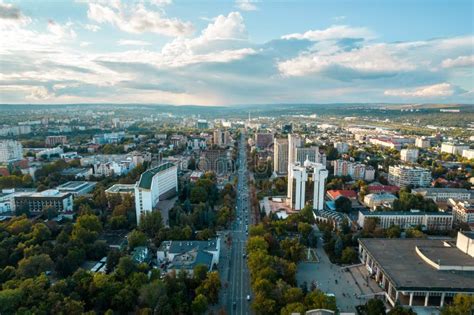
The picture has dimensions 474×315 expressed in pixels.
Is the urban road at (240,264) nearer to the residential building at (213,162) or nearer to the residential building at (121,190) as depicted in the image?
the residential building at (121,190)

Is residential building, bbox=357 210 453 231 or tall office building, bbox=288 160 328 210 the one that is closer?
residential building, bbox=357 210 453 231

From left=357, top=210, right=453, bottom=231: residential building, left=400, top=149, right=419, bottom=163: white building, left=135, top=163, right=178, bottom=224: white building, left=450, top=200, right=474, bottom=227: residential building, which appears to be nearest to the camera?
left=357, top=210, right=453, bottom=231: residential building

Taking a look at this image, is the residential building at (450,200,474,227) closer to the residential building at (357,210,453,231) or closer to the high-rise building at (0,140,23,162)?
the residential building at (357,210,453,231)

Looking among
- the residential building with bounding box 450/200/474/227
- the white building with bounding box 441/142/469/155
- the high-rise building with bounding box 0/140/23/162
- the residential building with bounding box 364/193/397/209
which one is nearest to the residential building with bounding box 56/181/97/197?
the high-rise building with bounding box 0/140/23/162

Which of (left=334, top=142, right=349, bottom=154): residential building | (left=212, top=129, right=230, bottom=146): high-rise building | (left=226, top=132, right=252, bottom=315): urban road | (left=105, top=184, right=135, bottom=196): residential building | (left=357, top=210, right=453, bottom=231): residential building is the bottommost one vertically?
(left=226, top=132, right=252, bottom=315): urban road

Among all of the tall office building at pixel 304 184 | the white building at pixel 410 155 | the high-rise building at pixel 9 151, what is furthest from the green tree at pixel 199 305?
the white building at pixel 410 155

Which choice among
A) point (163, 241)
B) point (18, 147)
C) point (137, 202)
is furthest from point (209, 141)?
point (163, 241)

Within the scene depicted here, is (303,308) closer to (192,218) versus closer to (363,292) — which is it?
(363,292)
